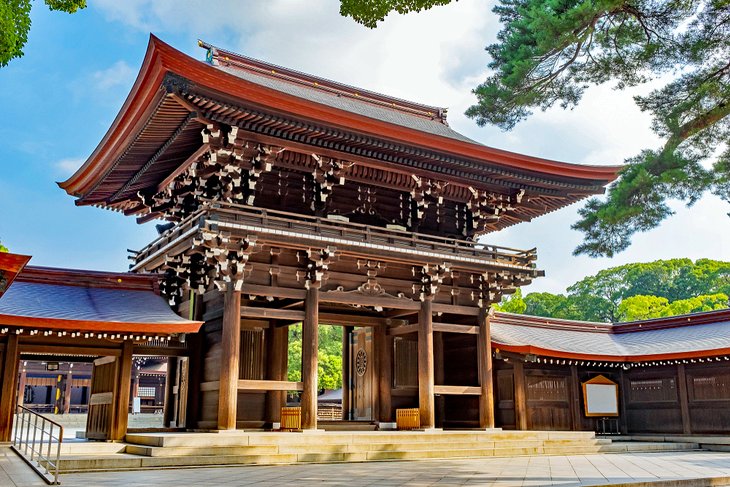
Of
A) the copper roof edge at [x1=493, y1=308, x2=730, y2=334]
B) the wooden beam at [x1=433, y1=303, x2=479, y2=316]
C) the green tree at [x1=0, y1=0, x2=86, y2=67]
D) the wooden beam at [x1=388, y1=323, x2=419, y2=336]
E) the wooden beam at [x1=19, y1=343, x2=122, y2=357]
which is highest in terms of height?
the green tree at [x1=0, y1=0, x2=86, y2=67]

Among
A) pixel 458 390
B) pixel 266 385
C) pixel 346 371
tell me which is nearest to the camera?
pixel 266 385

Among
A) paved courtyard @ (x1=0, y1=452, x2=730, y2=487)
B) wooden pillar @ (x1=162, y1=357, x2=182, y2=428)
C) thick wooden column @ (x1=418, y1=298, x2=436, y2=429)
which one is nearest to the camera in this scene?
paved courtyard @ (x1=0, y1=452, x2=730, y2=487)

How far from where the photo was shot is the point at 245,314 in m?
14.9

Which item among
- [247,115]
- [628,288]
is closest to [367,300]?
[247,115]

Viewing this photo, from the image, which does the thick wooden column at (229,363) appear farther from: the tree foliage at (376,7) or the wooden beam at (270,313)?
the tree foliage at (376,7)

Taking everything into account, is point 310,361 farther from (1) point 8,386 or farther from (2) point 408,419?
(1) point 8,386

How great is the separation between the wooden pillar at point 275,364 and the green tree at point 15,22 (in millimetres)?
9447

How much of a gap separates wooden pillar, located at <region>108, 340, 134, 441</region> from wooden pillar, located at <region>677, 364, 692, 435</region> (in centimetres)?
1680

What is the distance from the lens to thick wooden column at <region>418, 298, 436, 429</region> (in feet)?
55.3

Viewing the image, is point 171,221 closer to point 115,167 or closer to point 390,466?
point 115,167

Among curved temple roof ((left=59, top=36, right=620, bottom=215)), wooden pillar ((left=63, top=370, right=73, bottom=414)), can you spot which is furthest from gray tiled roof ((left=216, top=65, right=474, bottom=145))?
wooden pillar ((left=63, top=370, right=73, bottom=414))

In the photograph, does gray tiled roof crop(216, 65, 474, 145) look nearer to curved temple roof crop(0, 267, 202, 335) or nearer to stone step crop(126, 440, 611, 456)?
curved temple roof crop(0, 267, 202, 335)

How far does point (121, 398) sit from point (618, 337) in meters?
19.1

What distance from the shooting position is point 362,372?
19359 mm
